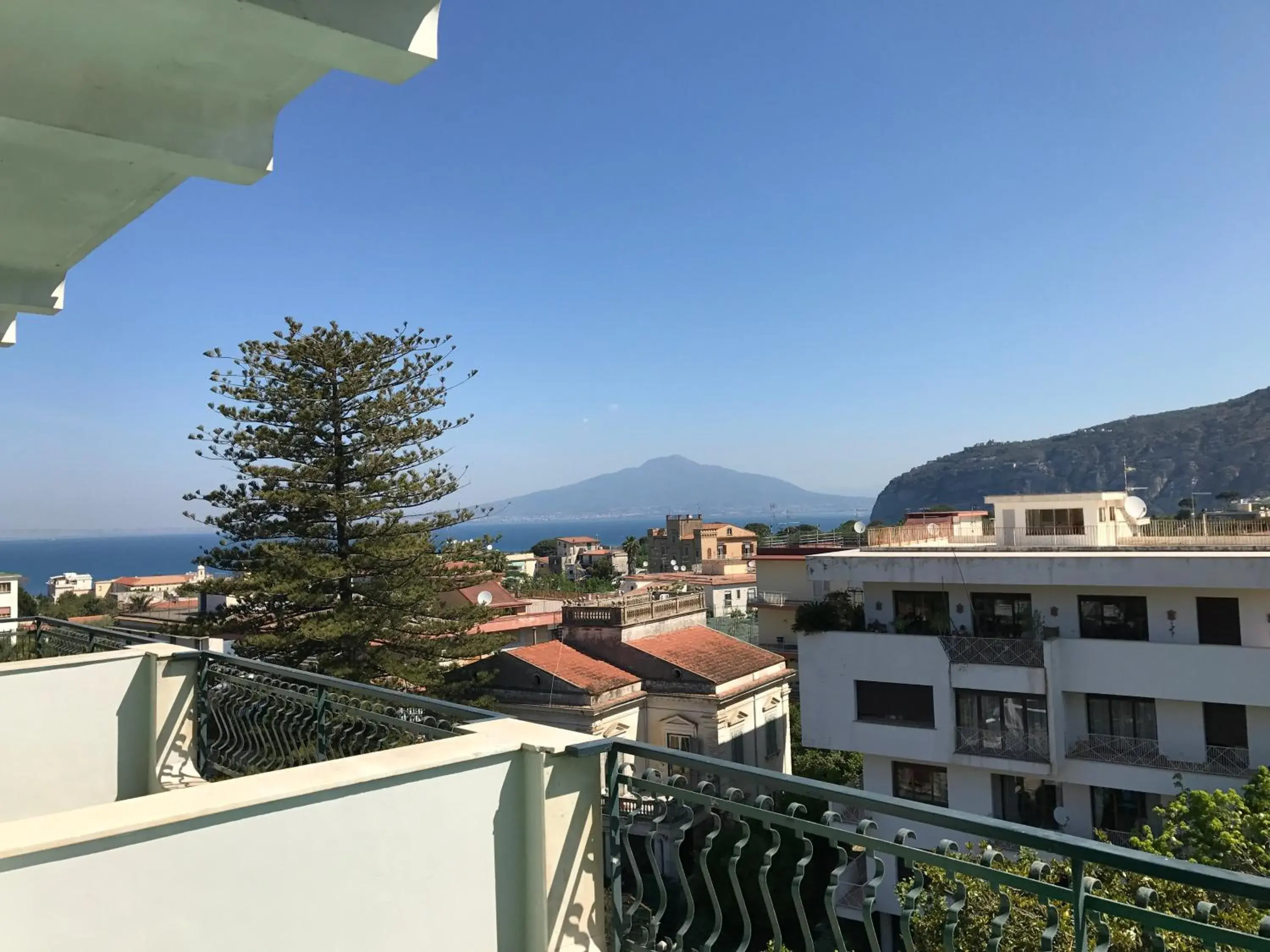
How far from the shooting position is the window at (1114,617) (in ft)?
47.7

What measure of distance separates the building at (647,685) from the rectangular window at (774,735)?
0.12 ft

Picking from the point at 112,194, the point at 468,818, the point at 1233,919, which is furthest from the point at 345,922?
the point at 1233,919

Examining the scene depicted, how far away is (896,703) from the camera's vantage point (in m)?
15.9

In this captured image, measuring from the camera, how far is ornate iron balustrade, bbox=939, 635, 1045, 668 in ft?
48.3

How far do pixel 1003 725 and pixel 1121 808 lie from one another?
229 cm

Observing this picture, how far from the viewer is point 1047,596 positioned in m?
15.3

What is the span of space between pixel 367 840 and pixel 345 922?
20cm

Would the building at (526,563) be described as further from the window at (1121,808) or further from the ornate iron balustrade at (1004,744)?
the window at (1121,808)

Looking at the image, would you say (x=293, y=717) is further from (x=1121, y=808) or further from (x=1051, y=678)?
(x=1121, y=808)

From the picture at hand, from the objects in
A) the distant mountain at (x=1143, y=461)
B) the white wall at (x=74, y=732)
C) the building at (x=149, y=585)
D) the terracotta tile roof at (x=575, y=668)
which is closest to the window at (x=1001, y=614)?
the terracotta tile roof at (x=575, y=668)

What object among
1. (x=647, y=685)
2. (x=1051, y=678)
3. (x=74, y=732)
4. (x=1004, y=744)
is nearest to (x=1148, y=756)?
(x=1051, y=678)

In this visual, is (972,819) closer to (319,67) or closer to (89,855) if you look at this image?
(89,855)

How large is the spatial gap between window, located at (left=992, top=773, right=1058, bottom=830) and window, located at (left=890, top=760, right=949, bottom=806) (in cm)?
89

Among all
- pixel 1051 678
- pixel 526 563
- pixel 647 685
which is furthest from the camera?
pixel 526 563
